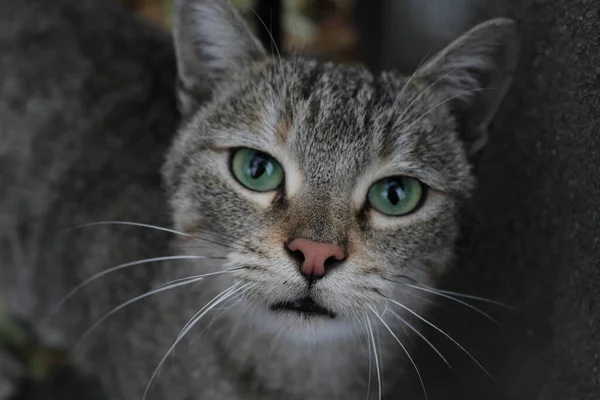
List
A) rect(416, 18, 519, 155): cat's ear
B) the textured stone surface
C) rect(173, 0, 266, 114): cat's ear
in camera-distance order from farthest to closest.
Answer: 1. rect(173, 0, 266, 114): cat's ear
2. rect(416, 18, 519, 155): cat's ear
3. the textured stone surface

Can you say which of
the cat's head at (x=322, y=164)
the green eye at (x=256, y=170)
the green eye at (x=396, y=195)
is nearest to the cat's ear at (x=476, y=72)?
the cat's head at (x=322, y=164)

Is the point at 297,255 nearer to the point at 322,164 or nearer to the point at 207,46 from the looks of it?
the point at 322,164

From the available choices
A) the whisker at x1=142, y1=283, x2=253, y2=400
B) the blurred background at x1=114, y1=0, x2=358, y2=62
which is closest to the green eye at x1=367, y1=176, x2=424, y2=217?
the whisker at x1=142, y1=283, x2=253, y2=400

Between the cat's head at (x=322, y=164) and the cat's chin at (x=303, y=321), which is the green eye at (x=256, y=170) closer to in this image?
the cat's head at (x=322, y=164)

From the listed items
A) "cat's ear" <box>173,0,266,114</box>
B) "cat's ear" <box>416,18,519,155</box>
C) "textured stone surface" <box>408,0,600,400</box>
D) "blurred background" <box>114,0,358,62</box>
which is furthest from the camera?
"blurred background" <box>114,0,358,62</box>

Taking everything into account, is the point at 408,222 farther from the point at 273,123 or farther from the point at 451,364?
the point at 451,364

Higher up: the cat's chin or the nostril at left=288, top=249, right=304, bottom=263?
the nostril at left=288, top=249, right=304, bottom=263

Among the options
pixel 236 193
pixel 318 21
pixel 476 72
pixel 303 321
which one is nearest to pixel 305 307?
pixel 303 321

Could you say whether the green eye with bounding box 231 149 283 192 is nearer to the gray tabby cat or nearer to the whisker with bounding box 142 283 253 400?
the gray tabby cat
